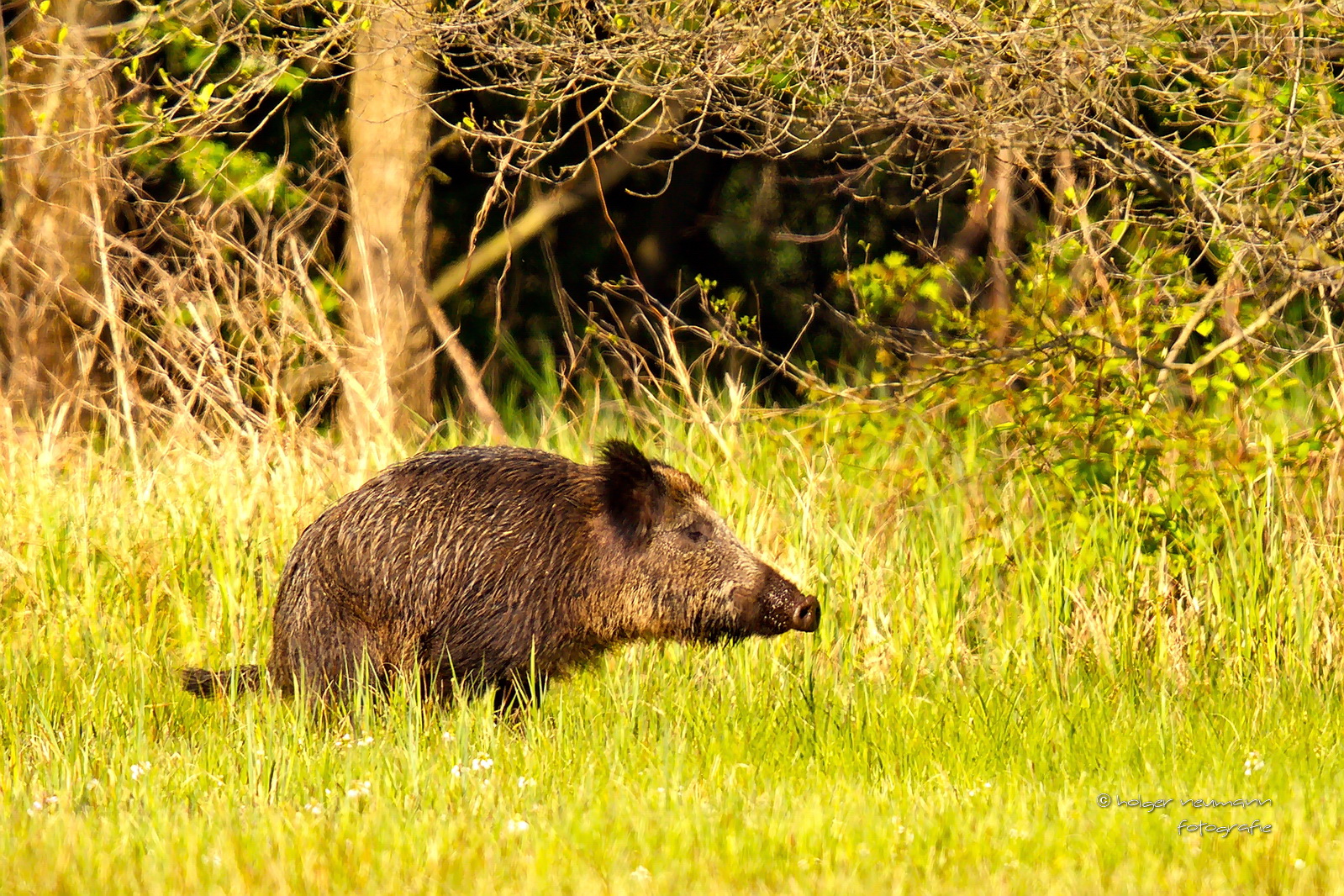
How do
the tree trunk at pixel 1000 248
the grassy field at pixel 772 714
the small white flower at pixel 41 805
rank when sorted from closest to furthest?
the grassy field at pixel 772 714 < the small white flower at pixel 41 805 < the tree trunk at pixel 1000 248

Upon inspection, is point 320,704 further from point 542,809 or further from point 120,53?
point 120,53

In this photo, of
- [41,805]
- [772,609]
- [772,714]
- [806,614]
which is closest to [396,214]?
[772,609]

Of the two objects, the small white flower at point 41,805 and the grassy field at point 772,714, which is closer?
the grassy field at point 772,714

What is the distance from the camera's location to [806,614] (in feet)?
19.2

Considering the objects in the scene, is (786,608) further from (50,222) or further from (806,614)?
(50,222)

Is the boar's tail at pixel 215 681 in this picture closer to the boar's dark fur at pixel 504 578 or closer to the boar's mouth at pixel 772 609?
the boar's dark fur at pixel 504 578

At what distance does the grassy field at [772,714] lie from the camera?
13.4 ft

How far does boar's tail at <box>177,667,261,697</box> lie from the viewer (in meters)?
5.95

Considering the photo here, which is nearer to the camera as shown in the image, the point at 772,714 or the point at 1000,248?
the point at 772,714

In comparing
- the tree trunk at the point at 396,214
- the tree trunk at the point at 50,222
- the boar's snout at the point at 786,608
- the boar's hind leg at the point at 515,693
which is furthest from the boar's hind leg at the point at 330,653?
the tree trunk at the point at 50,222

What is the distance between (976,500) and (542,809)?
11.7 feet

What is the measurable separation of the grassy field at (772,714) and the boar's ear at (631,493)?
568 millimetres

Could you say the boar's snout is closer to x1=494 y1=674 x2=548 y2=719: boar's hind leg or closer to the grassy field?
the grassy field

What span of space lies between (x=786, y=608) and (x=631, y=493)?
70 cm
